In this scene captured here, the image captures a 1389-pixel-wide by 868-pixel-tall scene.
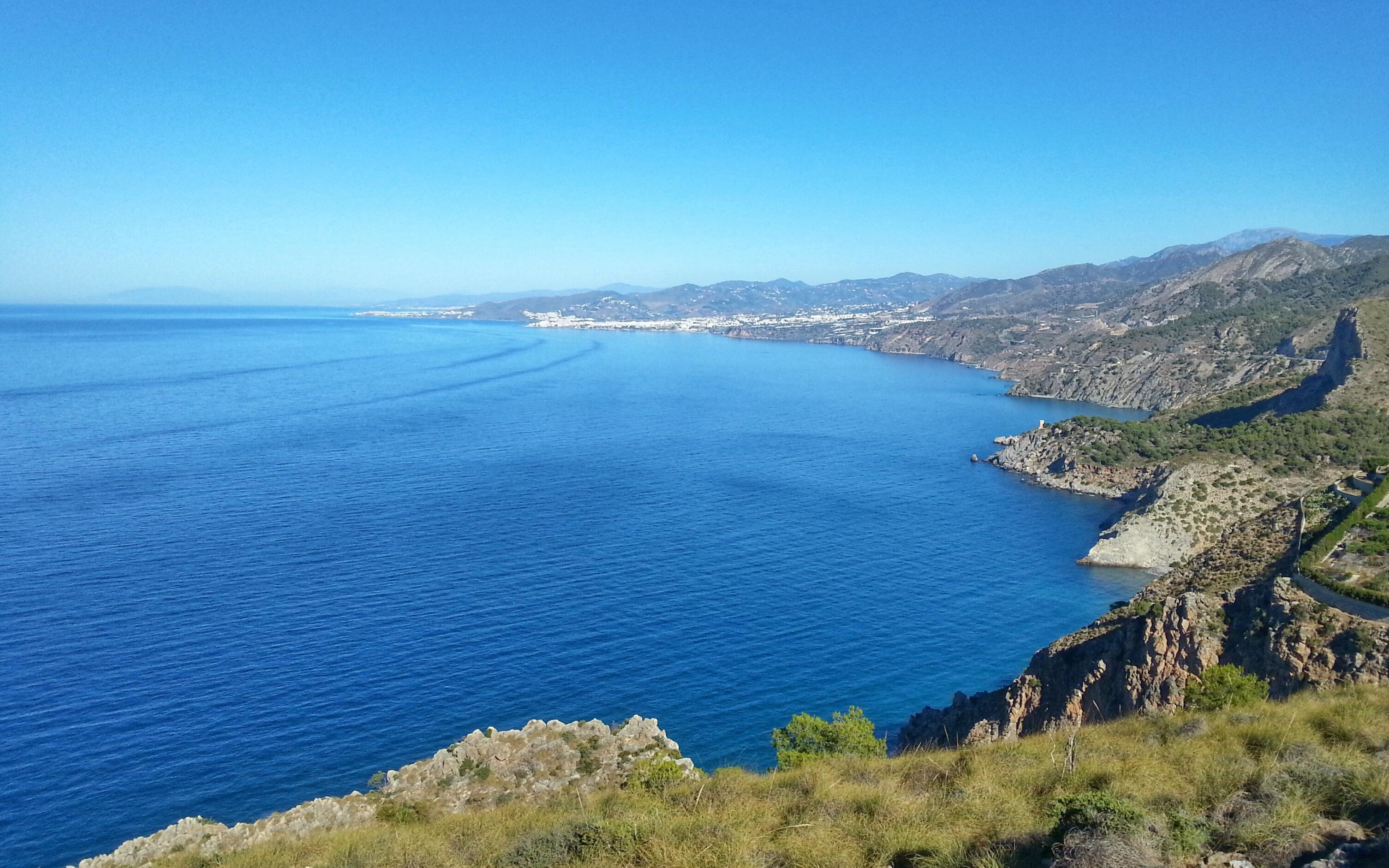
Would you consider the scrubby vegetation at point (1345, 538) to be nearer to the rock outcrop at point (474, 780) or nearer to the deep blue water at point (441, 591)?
the deep blue water at point (441, 591)

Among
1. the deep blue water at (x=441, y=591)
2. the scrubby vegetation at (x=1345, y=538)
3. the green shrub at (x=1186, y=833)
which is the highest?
the green shrub at (x=1186, y=833)

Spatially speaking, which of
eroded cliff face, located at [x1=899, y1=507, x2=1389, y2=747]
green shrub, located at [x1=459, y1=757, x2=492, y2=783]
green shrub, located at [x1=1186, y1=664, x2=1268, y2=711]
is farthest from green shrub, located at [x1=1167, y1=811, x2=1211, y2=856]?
green shrub, located at [x1=459, y1=757, x2=492, y2=783]

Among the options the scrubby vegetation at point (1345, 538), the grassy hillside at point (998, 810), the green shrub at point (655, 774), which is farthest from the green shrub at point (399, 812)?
the scrubby vegetation at point (1345, 538)

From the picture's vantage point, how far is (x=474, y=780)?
2605 centimetres

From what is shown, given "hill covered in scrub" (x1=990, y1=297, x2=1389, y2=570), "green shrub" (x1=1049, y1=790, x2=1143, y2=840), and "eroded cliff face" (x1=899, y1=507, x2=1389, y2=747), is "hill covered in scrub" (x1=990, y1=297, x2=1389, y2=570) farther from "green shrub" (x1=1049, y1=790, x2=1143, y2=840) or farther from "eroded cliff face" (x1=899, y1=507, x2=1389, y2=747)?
"green shrub" (x1=1049, y1=790, x2=1143, y2=840)

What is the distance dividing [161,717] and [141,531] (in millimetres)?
25761

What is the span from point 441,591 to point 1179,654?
36.6 meters

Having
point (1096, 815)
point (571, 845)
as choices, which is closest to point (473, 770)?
point (571, 845)

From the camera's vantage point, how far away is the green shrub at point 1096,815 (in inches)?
316

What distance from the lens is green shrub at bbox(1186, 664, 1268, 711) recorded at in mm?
20266

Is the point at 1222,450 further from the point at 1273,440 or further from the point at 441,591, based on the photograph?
the point at 441,591

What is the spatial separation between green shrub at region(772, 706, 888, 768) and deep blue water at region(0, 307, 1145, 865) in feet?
16.7

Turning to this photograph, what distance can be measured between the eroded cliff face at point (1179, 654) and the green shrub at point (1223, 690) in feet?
5.60

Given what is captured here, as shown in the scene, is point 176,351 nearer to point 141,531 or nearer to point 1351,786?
point 141,531
